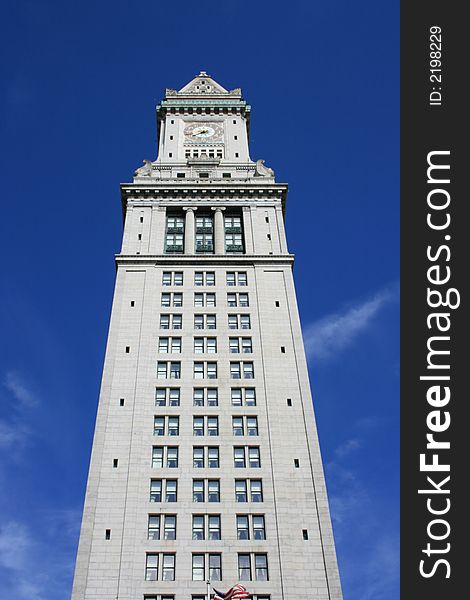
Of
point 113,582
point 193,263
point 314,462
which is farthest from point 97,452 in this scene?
point 193,263

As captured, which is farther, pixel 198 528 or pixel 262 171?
pixel 262 171

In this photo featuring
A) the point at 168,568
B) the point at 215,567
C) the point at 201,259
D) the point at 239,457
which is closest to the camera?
the point at 168,568

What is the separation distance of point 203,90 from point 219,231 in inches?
1407

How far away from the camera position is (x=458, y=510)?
3619cm

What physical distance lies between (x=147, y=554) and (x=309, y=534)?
10149 millimetres

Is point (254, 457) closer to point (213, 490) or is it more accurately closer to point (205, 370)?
point (213, 490)

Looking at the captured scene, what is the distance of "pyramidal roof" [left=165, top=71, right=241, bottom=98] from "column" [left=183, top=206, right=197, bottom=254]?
28519 mm

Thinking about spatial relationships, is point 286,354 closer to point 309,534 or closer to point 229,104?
point 309,534

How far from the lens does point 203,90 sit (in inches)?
4178

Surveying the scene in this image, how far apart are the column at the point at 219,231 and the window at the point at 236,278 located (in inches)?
139

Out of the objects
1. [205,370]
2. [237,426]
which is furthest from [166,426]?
[205,370]

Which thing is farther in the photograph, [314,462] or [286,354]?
[286,354]

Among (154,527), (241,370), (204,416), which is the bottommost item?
(154,527)

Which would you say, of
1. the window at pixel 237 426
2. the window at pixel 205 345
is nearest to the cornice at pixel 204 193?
the window at pixel 205 345
